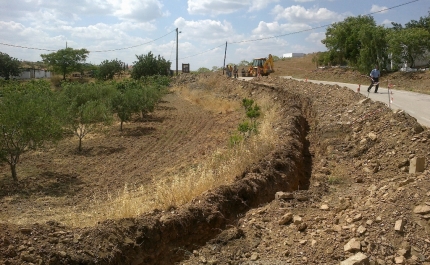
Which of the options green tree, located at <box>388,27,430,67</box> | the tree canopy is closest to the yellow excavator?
the tree canopy

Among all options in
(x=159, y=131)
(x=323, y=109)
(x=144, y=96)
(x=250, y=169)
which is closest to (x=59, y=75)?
(x=144, y=96)

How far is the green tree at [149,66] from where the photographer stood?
5406 centimetres

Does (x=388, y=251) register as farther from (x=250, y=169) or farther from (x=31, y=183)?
(x=31, y=183)

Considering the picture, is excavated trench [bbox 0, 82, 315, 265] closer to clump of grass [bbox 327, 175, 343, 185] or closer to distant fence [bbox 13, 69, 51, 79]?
clump of grass [bbox 327, 175, 343, 185]

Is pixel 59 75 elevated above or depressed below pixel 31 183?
above

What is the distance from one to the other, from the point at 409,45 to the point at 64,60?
4924 centimetres

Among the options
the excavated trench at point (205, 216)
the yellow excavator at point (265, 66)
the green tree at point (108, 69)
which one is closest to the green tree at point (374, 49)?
the yellow excavator at point (265, 66)

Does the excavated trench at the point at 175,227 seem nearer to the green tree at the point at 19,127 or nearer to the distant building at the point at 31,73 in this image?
the green tree at the point at 19,127

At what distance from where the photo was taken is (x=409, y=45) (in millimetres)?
31625

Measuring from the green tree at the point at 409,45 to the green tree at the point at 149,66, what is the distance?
29964mm

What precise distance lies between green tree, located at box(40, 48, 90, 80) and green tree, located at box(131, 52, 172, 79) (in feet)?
49.5

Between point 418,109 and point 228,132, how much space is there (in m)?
8.19

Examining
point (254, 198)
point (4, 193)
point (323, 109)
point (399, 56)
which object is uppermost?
point (399, 56)

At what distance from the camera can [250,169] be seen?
31.5 ft
